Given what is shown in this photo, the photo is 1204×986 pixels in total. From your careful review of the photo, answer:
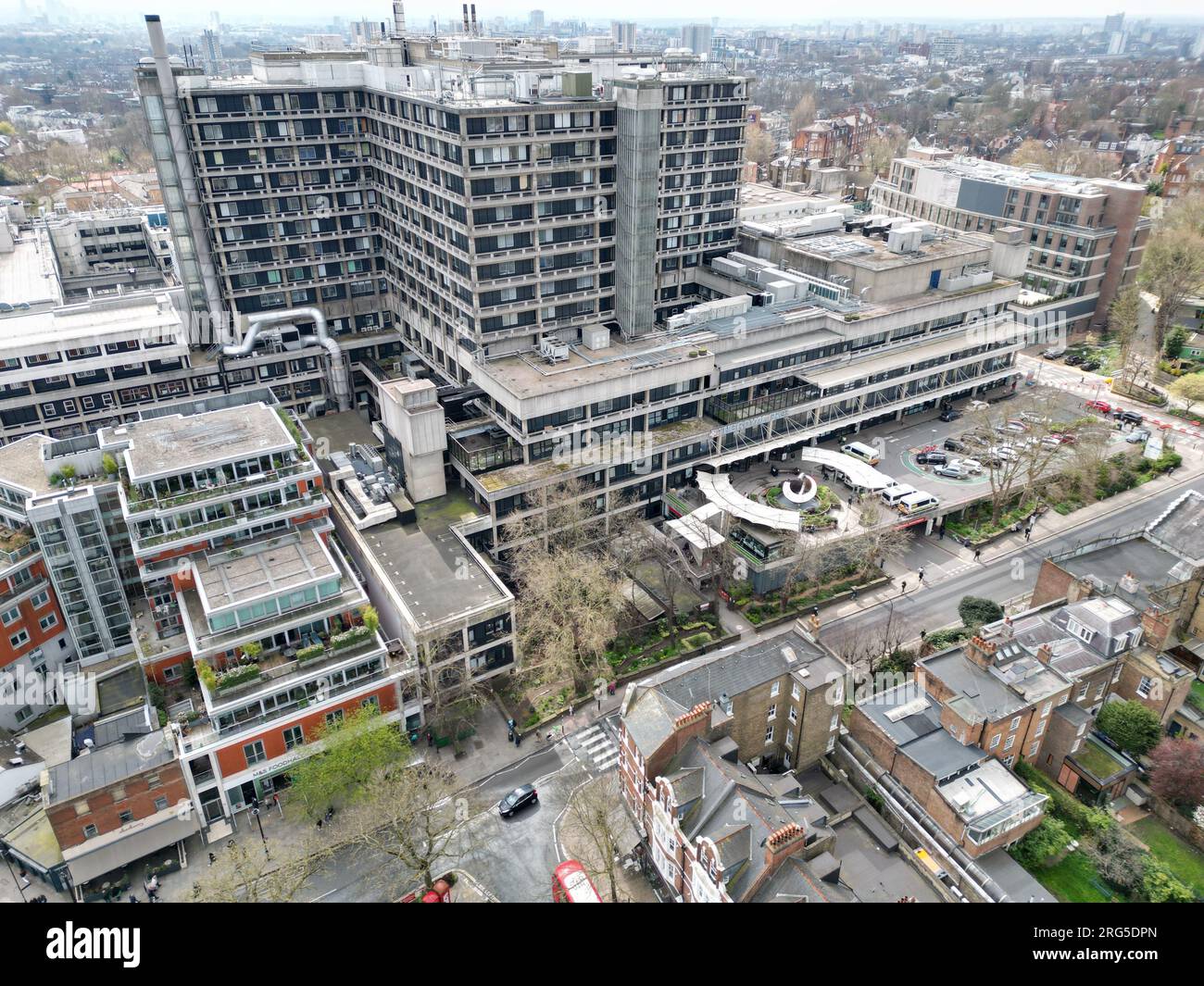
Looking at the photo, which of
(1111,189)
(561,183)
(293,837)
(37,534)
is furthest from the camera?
(1111,189)

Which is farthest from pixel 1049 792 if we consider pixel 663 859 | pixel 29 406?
pixel 29 406

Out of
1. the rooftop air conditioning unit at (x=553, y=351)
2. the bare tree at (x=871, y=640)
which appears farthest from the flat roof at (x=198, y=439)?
the bare tree at (x=871, y=640)

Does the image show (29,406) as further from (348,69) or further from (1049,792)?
(1049,792)

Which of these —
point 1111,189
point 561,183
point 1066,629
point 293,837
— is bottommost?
point 293,837

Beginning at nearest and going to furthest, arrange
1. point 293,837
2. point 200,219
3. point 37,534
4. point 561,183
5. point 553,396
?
point 293,837
point 37,534
point 553,396
point 561,183
point 200,219

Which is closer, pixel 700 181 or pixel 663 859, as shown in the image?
pixel 663 859

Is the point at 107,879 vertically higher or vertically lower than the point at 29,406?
lower

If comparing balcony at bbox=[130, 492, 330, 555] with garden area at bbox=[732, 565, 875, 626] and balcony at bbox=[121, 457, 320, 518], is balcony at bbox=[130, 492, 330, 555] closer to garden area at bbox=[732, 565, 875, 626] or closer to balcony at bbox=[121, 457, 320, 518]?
balcony at bbox=[121, 457, 320, 518]

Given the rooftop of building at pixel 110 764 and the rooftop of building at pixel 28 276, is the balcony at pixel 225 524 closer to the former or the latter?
the rooftop of building at pixel 110 764
